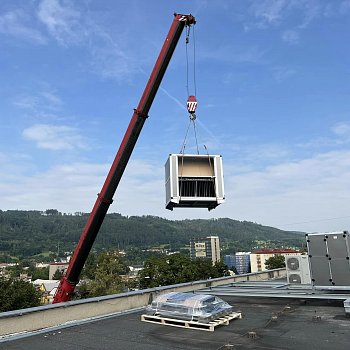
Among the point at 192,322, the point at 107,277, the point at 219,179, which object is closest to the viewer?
the point at 192,322

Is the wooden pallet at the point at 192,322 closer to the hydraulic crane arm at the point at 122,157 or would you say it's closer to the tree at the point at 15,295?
the hydraulic crane arm at the point at 122,157

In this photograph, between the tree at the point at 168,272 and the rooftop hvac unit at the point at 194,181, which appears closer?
the rooftop hvac unit at the point at 194,181

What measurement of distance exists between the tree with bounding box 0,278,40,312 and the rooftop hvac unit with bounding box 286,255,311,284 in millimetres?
41419

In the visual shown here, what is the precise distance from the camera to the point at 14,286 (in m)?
45.2

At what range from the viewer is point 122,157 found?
15.2m

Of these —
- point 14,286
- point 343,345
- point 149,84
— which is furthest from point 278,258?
point 343,345

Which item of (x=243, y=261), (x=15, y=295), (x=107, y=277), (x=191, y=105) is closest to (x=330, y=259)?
(x=191, y=105)

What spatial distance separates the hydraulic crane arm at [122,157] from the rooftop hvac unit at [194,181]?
16.2 ft

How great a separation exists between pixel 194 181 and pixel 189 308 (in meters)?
3.92

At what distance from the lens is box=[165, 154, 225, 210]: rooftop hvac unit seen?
33.7 feet

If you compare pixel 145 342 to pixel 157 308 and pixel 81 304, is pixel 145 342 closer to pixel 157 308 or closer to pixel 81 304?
pixel 157 308

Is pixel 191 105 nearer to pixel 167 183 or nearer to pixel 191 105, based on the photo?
pixel 191 105

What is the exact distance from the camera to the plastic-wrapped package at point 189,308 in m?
7.86

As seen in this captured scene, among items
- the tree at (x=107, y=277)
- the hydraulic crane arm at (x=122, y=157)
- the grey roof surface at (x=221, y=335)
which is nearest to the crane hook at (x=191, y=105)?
the hydraulic crane arm at (x=122, y=157)
